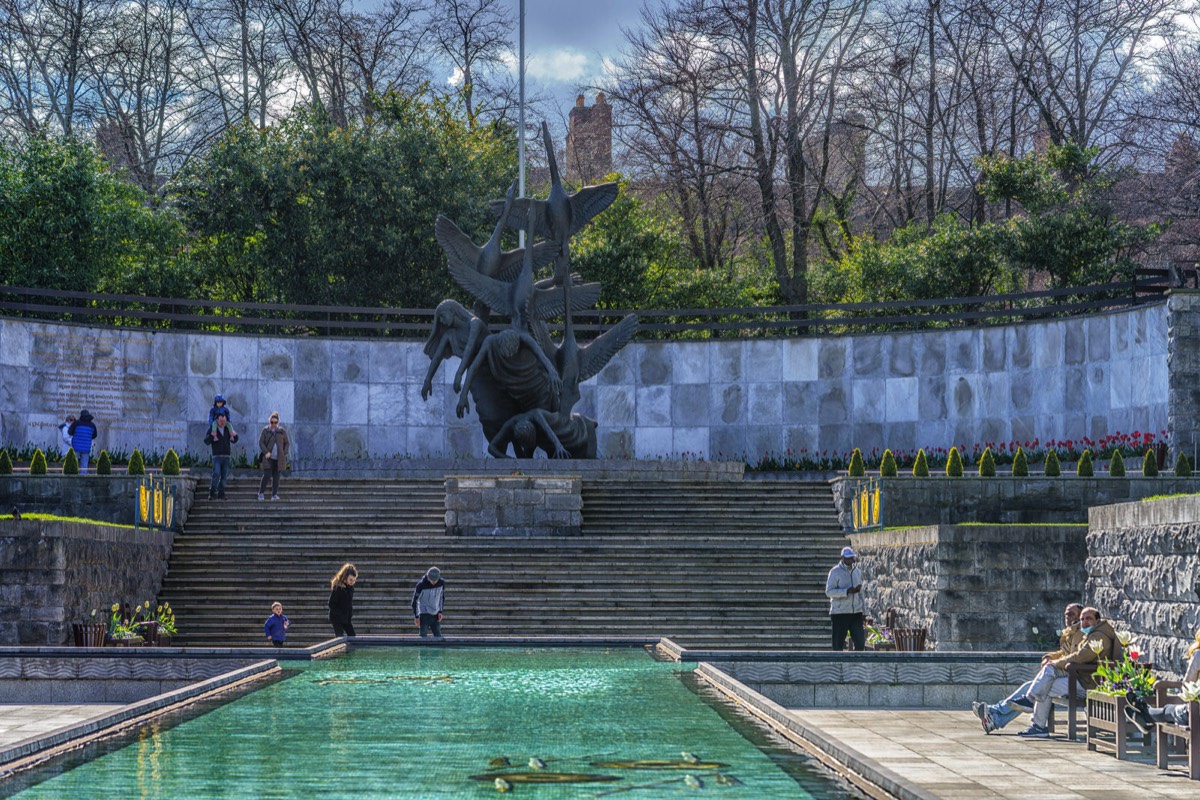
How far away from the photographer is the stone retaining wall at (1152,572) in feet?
46.4

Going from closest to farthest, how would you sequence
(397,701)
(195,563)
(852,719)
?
(397,701) < (852,719) < (195,563)

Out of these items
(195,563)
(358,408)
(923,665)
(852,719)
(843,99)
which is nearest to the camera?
Answer: (852,719)

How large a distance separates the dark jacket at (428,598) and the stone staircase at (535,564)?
5.80 feet

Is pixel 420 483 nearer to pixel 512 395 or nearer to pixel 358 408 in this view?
pixel 512 395

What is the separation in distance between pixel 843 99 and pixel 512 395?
2060 centimetres

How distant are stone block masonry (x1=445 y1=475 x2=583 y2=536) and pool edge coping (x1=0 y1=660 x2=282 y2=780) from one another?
9854 mm

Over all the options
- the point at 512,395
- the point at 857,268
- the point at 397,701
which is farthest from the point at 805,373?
the point at 397,701

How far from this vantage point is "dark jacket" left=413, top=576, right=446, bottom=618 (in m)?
18.8

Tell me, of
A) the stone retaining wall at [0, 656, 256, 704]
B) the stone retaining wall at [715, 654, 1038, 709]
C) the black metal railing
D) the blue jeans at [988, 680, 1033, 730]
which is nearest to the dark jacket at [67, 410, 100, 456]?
the black metal railing

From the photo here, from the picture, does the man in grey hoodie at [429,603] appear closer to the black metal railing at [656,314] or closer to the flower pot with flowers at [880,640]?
the flower pot with flowers at [880,640]

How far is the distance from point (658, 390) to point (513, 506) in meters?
12.7

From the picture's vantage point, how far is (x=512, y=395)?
2931 centimetres

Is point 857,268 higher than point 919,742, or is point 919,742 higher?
point 857,268

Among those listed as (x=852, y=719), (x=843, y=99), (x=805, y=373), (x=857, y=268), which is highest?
(x=843, y=99)
